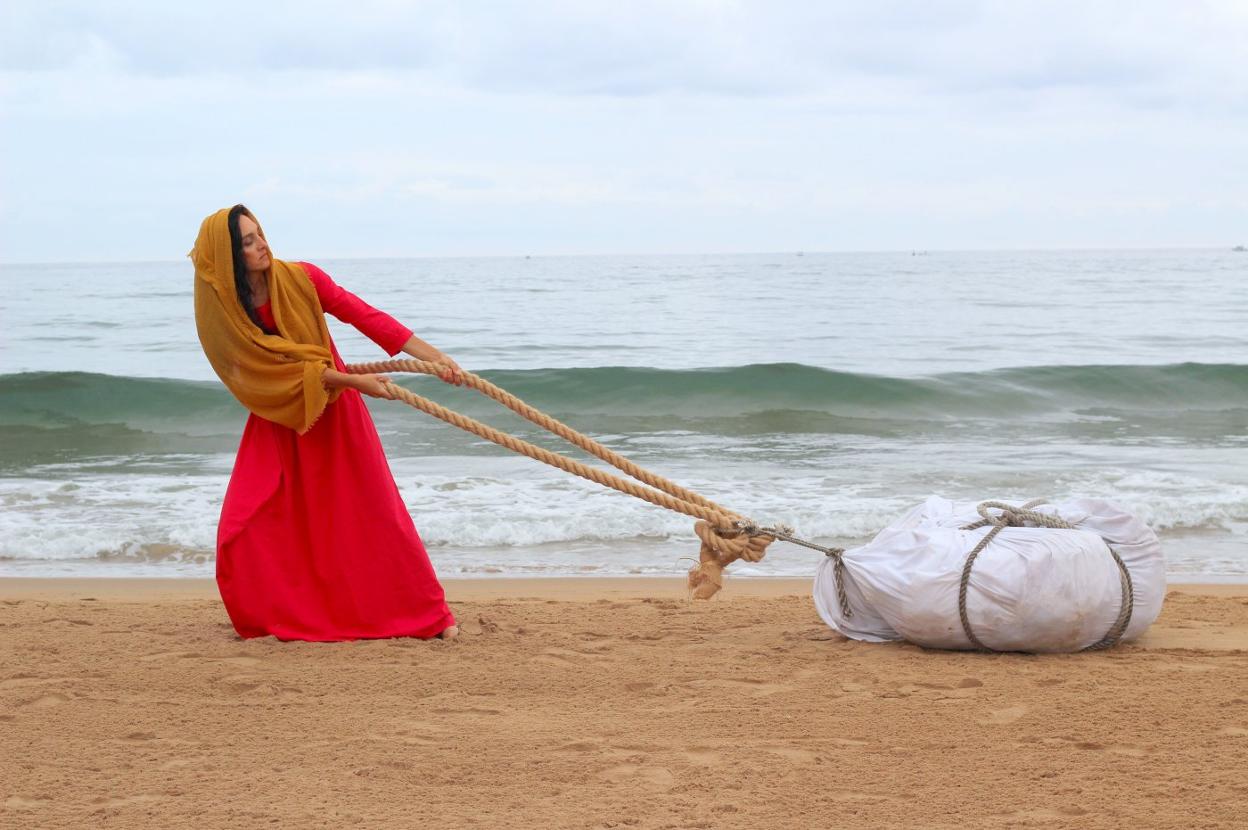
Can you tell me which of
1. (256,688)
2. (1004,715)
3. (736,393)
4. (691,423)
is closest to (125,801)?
(256,688)

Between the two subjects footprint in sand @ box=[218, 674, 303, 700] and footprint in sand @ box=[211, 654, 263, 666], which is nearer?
footprint in sand @ box=[218, 674, 303, 700]

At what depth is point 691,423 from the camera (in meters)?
13.5

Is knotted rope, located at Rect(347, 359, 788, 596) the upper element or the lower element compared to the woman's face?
lower

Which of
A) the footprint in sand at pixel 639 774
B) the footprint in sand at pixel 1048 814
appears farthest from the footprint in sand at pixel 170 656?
the footprint in sand at pixel 1048 814

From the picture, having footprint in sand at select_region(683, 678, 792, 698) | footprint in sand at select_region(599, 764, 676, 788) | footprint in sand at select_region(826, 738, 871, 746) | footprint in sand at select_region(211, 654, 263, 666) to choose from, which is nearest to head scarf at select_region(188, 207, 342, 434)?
footprint in sand at select_region(211, 654, 263, 666)

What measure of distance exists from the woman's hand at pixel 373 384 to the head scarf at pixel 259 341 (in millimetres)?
135

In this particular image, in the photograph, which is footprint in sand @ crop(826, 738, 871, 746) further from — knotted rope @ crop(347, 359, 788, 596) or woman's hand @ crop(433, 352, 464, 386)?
woman's hand @ crop(433, 352, 464, 386)

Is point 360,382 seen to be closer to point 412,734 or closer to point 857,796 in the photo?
point 412,734

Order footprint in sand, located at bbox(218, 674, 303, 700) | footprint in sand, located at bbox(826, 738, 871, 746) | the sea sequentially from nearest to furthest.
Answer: footprint in sand, located at bbox(826, 738, 871, 746)
footprint in sand, located at bbox(218, 674, 303, 700)
the sea

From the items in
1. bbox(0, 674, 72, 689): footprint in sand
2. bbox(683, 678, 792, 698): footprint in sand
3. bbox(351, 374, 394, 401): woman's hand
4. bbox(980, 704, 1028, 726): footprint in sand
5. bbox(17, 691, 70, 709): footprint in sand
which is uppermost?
bbox(351, 374, 394, 401): woman's hand

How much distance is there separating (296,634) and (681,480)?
17.8 ft

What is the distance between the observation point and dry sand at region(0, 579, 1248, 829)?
9.18 ft

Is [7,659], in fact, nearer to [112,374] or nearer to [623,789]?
[623,789]

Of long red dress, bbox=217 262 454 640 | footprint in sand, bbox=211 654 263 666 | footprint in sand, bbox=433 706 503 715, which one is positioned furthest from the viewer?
long red dress, bbox=217 262 454 640
